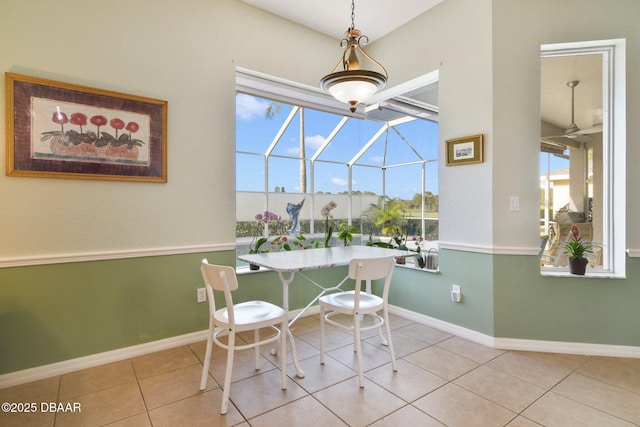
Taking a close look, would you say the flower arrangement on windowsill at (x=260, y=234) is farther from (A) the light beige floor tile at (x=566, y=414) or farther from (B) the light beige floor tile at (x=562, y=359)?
(B) the light beige floor tile at (x=562, y=359)

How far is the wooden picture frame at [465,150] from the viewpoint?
2.80 m

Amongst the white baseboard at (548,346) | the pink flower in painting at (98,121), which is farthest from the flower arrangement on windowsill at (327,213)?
the pink flower in painting at (98,121)

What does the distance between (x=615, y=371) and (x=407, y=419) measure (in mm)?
1691

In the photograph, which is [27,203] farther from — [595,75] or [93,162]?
[595,75]

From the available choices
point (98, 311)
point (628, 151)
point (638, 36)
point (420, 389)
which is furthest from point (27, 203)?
point (638, 36)

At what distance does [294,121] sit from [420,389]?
9.90 feet

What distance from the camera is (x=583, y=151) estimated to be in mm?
2752

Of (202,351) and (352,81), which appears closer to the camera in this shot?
(352,81)

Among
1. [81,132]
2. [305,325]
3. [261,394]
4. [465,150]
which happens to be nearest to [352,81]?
[465,150]

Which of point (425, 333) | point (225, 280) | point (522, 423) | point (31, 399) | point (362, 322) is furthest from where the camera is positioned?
point (362, 322)

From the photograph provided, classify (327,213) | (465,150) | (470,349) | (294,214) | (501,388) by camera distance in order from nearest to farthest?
1. (501,388)
2. (470,349)
3. (465,150)
4. (294,214)
5. (327,213)

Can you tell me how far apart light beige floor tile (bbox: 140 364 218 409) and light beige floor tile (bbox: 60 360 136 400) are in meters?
0.17

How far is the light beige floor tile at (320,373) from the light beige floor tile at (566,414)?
1.10 m

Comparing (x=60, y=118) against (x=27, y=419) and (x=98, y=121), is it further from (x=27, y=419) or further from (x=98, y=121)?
(x=27, y=419)
